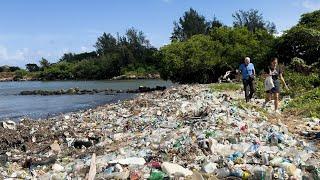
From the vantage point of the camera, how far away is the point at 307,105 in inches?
633

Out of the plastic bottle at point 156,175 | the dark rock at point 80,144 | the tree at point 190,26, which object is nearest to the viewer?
the plastic bottle at point 156,175

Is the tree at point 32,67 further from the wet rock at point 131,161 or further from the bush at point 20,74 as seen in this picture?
the wet rock at point 131,161

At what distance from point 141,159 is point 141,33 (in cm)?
9935

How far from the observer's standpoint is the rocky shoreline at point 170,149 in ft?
27.0

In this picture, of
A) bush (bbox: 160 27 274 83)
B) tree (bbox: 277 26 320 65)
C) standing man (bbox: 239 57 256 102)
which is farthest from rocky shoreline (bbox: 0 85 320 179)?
bush (bbox: 160 27 274 83)

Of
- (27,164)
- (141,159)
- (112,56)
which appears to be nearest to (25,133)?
(27,164)

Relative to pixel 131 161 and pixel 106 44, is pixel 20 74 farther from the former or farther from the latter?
pixel 131 161

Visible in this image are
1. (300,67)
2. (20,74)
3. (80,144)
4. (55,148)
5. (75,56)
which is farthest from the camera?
(75,56)

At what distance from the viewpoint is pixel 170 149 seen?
983 centimetres

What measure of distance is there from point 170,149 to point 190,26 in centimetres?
8993

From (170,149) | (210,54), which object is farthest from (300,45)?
(170,149)

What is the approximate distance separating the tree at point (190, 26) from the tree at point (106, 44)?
745 inches

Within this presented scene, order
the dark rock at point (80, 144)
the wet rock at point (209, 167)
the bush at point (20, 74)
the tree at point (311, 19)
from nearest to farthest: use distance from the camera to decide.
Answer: the wet rock at point (209, 167) → the dark rock at point (80, 144) → the tree at point (311, 19) → the bush at point (20, 74)

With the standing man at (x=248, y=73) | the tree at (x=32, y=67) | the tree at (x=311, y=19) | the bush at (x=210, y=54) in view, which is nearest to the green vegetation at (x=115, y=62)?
the tree at (x=32, y=67)
